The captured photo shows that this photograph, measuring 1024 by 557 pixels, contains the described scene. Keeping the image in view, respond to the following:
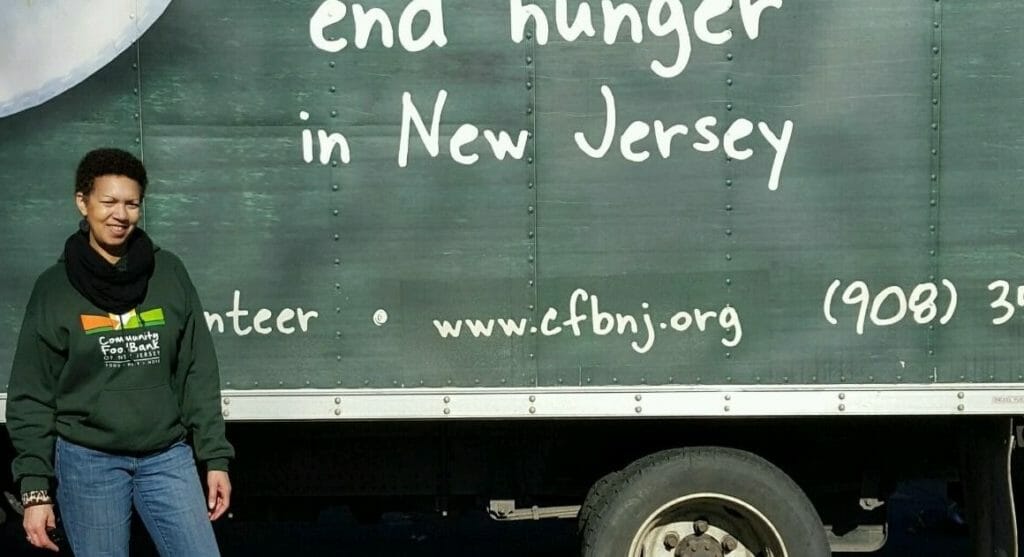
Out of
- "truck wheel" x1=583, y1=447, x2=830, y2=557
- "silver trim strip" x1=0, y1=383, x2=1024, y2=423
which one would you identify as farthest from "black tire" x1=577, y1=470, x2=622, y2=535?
"silver trim strip" x1=0, y1=383, x2=1024, y2=423

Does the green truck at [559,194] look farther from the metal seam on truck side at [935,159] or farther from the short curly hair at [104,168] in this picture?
the short curly hair at [104,168]

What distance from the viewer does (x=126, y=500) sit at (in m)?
3.43

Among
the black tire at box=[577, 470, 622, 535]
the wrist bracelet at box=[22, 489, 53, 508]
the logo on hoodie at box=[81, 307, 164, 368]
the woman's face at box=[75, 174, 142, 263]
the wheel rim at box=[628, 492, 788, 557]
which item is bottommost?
the wheel rim at box=[628, 492, 788, 557]

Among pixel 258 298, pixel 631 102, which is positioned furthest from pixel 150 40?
pixel 631 102

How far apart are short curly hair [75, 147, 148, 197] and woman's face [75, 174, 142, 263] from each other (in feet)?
0.04

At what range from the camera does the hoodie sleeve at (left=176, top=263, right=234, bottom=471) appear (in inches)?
138

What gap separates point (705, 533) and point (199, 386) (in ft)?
7.20

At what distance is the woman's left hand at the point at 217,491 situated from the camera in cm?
350

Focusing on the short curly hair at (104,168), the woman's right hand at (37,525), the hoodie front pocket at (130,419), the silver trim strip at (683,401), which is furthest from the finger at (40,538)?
the silver trim strip at (683,401)

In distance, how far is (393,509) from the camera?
17.1ft

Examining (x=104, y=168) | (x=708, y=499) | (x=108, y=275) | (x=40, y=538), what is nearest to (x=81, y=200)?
(x=104, y=168)

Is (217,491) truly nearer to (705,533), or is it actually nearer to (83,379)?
(83,379)

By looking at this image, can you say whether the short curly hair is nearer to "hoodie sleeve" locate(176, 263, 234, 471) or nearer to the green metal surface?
"hoodie sleeve" locate(176, 263, 234, 471)

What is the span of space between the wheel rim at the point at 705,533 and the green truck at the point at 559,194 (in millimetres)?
526
